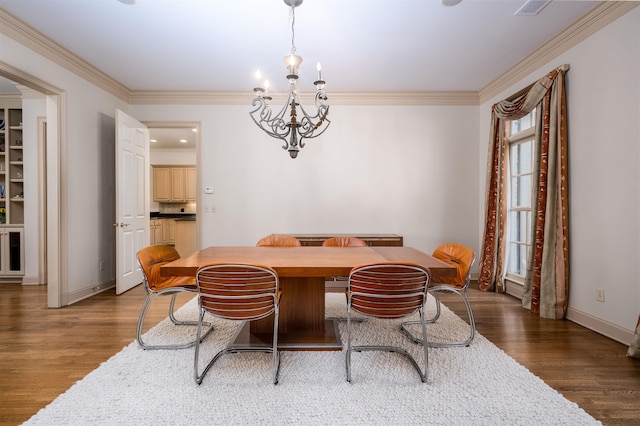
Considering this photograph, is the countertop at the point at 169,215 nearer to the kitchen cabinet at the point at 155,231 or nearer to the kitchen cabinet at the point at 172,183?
the kitchen cabinet at the point at 172,183

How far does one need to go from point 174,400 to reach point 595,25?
14.1 feet

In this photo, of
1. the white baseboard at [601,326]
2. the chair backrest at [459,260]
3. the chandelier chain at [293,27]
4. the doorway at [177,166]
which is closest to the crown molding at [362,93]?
the chandelier chain at [293,27]

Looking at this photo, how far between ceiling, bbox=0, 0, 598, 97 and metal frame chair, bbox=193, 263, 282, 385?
216 cm

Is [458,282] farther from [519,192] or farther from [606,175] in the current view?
[519,192]

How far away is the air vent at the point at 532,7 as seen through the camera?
2.54 metres

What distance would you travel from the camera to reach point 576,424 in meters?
1.53

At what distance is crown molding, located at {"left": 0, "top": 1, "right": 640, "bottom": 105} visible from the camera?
276 centimetres

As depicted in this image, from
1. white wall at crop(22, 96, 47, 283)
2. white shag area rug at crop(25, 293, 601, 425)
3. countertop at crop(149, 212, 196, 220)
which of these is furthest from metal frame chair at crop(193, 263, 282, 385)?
countertop at crop(149, 212, 196, 220)

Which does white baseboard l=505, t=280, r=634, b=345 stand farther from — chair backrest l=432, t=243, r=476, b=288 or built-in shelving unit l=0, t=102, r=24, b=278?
built-in shelving unit l=0, t=102, r=24, b=278

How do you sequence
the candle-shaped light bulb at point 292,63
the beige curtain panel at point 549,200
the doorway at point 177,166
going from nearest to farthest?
the candle-shaped light bulb at point 292,63
the beige curtain panel at point 549,200
the doorway at point 177,166

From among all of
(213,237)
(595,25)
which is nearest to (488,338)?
(595,25)

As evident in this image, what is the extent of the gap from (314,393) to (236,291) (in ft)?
2.39

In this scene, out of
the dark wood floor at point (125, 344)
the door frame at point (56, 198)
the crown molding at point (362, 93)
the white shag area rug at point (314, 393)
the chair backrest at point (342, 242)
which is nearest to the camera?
the white shag area rug at point (314, 393)

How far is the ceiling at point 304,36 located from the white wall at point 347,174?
57 cm
